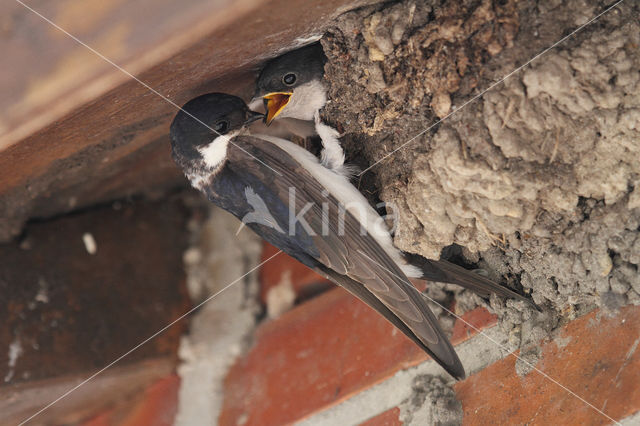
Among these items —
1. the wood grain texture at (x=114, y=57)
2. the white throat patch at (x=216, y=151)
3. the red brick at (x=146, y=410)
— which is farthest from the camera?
the red brick at (x=146, y=410)

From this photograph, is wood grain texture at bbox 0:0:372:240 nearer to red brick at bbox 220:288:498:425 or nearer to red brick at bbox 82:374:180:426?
red brick at bbox 220:288:498:425

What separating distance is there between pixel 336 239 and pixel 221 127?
1.60 feet

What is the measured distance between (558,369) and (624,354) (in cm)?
18

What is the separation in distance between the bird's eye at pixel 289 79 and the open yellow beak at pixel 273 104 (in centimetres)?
6

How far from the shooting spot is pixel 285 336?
2.77 meters

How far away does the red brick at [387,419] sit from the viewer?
2.23 meters

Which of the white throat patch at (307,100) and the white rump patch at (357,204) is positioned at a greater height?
the white throat patch at (307,100)

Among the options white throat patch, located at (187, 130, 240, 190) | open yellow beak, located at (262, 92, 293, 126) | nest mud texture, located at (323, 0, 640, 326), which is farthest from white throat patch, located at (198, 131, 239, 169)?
nest mud texture, located at (323, 0, 640, 326)

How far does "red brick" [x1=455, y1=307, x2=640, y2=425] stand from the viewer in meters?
1.85

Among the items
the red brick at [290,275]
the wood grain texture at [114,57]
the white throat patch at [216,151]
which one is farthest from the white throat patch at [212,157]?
the red brick at [290,275]

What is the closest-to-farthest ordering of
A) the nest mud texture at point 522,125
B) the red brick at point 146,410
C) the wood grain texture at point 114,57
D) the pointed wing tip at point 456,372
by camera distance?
1. the wood grain texture at point 114,57
2. the nest mud texture at point 522,125
3. the pointed wing tip at point 456,372
4. the red brick at point 146,410

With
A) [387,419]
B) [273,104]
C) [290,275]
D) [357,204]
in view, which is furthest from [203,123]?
[387,419]

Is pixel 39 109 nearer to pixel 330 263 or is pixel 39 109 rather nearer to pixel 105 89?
pixel 105 89

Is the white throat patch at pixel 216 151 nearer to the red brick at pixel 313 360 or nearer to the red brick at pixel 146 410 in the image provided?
the red brick at pixel 313 360
